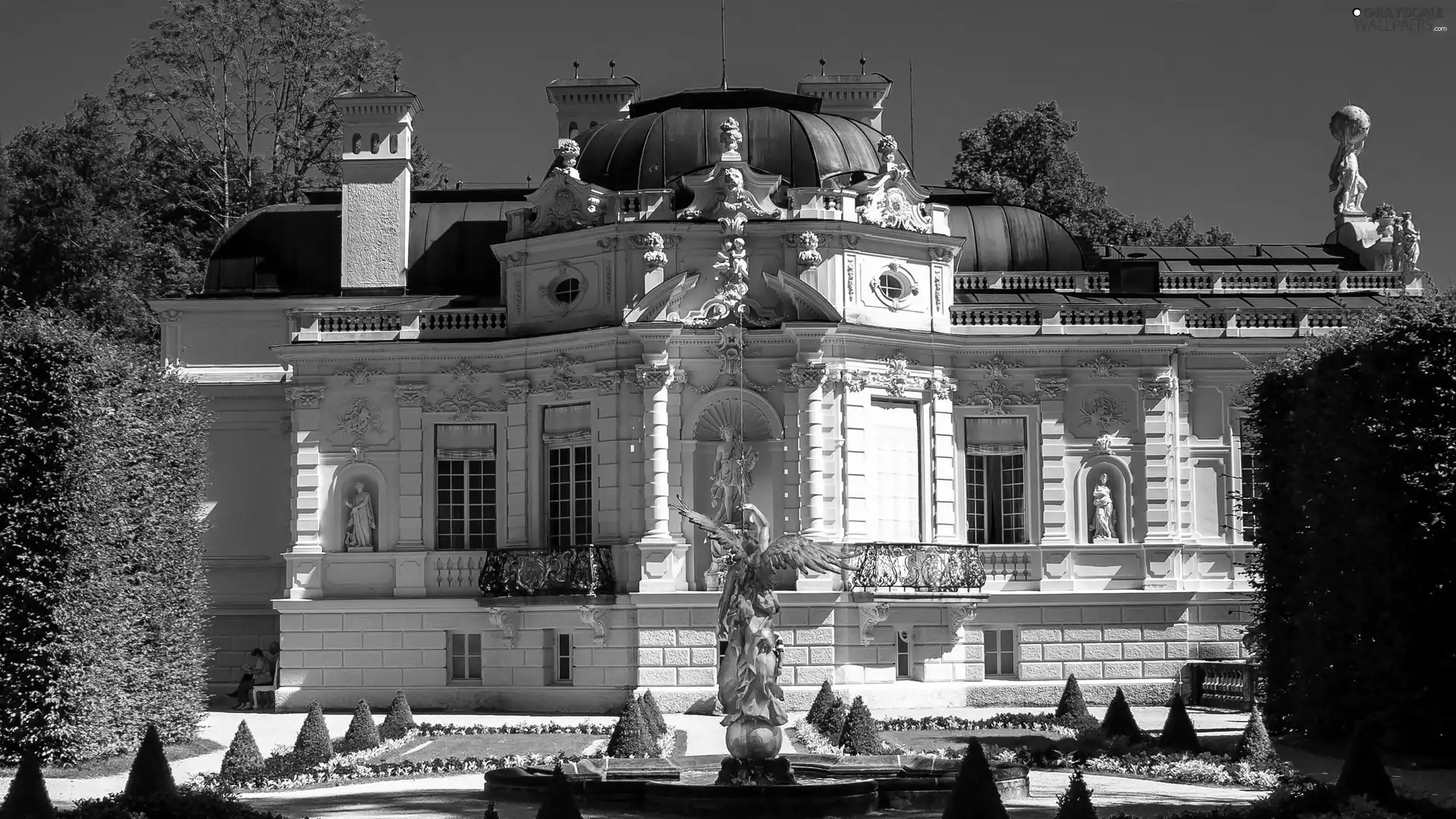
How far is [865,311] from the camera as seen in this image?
140 ft

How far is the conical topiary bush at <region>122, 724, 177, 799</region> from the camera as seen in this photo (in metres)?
23.9

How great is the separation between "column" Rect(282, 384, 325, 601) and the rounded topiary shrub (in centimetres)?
1007

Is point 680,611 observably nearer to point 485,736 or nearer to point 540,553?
point 540,553

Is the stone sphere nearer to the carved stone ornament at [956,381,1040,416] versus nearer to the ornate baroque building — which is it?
the ornate baroque building

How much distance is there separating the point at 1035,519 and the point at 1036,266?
7.08 m

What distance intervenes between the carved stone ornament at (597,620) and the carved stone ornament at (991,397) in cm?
903

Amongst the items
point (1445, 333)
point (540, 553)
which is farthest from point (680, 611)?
point (1445, 333)

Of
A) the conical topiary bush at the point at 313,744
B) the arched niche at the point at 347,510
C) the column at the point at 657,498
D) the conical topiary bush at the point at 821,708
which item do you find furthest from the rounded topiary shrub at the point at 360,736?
the arched niche at the point at 347,510

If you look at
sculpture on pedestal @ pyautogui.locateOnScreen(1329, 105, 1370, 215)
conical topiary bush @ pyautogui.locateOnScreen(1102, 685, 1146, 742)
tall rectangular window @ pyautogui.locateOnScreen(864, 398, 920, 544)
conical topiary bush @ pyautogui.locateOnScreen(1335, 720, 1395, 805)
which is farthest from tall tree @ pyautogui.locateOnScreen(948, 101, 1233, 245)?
conical topiary bush @ pyautogui.locateOnScreen(1335, 720, 1395, 805)

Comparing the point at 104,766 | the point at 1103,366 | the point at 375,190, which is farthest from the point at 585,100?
the point at 104,766

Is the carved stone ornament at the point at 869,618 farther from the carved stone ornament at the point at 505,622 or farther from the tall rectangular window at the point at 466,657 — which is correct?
the tall rectangular window at the point at 466,657

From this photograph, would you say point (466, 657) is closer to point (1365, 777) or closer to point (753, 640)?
point (753, 640)

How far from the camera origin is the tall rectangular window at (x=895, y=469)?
42344mm

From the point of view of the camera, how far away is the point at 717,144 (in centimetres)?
4416
